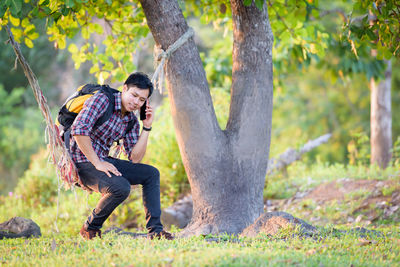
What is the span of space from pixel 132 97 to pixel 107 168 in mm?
674

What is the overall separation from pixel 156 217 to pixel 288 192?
3744 mm

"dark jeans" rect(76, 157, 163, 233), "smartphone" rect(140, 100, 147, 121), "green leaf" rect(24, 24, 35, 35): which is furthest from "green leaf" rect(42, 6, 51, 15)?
"dark jeans" rect(76, 157, 163, 233)

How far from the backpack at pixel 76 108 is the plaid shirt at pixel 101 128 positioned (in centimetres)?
5

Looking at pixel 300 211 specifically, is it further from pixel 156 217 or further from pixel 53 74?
pixel 53 74

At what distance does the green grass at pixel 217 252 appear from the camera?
3078mm

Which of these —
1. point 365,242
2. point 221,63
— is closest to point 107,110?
point 365,242

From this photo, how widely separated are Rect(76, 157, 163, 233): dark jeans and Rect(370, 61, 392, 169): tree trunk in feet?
17.1

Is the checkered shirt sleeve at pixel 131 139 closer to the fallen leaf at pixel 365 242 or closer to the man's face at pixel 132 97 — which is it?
the man's face at pixel 132 97

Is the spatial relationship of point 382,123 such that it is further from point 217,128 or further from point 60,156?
point 60,156

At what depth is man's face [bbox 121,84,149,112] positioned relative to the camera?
403cm

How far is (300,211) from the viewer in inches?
257

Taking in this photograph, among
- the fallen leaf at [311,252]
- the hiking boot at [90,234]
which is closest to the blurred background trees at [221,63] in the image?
the hiking boot at [90,234]

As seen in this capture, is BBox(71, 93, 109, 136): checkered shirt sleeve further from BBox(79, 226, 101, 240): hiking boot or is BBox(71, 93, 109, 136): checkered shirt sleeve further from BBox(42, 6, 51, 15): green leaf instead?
BBox(42, 6, 51, 15): green leaf

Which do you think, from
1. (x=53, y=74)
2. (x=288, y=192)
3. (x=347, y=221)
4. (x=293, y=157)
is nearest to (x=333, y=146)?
(x=293, y=157)
